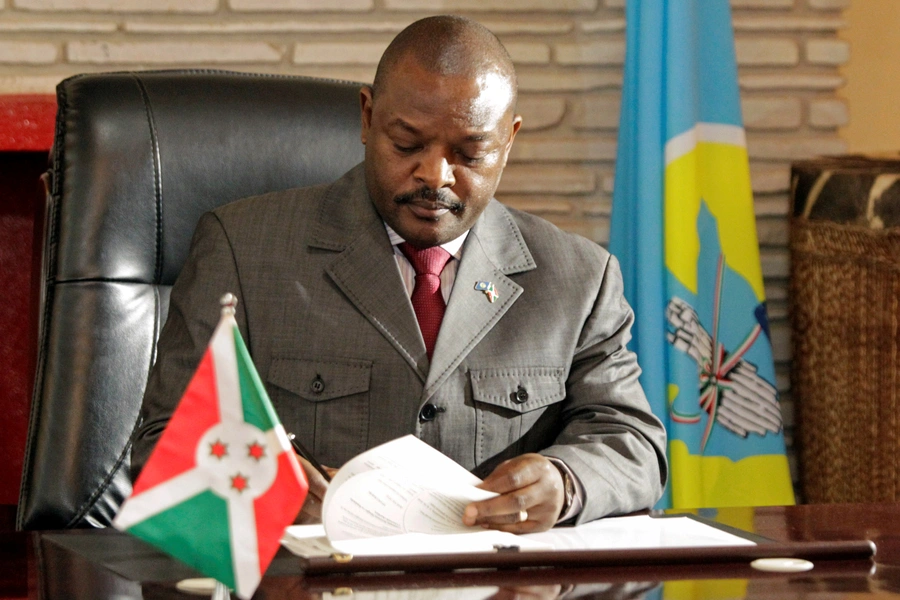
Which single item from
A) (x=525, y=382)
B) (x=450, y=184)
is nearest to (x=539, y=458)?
(x=525, y=382)

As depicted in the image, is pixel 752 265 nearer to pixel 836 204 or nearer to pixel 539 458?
pixel 836 204

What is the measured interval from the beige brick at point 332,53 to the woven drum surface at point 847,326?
975 mm

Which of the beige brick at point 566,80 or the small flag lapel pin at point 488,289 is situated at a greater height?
the beige brick at point 566,80

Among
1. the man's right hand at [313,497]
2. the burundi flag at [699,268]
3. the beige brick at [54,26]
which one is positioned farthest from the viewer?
the beige brick at [54,26]

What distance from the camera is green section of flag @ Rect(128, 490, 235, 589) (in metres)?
0.80

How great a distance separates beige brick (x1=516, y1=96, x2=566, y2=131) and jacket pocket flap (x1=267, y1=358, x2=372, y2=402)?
46.0 inches

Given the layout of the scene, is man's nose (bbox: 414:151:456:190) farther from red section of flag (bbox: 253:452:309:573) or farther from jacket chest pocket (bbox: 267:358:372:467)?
red section of flag (bbox: 253:452:309:573)

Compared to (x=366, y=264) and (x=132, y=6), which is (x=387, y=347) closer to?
(x=366, y=264)

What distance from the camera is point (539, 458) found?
1.29 m

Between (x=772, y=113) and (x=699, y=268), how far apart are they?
47 centimetres

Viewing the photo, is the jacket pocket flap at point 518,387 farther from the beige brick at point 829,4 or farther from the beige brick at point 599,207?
the beige brick at point 829,4

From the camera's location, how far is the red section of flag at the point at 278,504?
2.63 ft

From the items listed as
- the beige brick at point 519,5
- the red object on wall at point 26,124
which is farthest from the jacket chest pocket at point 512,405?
the beige brick at point 519,5

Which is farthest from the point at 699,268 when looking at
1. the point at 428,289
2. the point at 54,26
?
the point at 54,26
